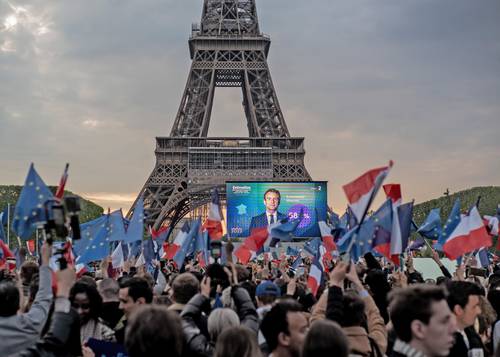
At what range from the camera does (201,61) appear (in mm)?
58406

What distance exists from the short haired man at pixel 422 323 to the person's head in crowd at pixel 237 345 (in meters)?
0.79

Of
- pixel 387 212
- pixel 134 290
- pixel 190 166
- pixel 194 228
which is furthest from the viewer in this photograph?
pixel 190 166

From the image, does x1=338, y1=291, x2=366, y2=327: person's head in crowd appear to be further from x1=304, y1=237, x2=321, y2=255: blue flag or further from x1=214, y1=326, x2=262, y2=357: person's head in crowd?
x1=304, y1=237, x2=321, y2=255: blue flag

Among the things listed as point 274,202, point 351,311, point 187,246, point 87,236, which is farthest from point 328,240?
point 274,202

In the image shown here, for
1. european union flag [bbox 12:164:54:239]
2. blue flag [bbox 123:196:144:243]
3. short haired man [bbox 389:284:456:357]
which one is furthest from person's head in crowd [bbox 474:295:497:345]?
blue flag [bbox 123:196:144:243]

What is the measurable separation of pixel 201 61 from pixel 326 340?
185ft

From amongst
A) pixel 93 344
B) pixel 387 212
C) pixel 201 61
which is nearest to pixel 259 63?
pixel 201 61

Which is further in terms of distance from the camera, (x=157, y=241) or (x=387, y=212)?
(x=157, y=241)

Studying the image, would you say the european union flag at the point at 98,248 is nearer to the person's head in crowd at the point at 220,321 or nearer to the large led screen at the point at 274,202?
the person's head in crowd at the point at 220,321

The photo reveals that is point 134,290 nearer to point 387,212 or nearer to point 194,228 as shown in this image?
point 387,212

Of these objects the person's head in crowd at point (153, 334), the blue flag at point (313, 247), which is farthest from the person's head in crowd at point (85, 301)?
the blue flag at point (313, 247)

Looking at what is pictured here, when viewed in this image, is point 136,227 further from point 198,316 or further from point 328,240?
point 198,316

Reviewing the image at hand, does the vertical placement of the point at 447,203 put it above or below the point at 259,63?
below

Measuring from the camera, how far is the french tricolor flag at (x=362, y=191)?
516 cm
